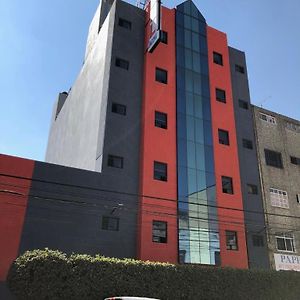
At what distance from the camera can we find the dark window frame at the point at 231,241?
27.0 metres

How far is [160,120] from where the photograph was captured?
28.5 metres

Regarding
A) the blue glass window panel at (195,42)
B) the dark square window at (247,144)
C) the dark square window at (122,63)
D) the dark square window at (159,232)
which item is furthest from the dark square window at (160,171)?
the blue glass window panel at (195,42)

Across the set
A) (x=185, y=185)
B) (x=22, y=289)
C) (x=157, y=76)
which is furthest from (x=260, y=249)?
(x=22, y=289)

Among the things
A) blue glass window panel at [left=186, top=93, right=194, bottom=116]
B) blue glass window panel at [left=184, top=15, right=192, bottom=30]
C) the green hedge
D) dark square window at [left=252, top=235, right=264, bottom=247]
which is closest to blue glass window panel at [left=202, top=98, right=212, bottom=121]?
blue glass window panel at [left=186, top=93, right=194, bottom=116]

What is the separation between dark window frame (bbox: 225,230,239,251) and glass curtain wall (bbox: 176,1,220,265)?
3.11 feet

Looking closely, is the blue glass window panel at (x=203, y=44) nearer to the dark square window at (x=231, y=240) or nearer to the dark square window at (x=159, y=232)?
the dark square window at (x=231, y=240)

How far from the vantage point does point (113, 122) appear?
26.5m

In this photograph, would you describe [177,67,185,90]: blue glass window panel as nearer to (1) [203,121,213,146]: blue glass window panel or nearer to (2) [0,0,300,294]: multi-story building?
(2) [0,0,300,294]: multi-story building

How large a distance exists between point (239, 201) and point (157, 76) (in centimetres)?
1225

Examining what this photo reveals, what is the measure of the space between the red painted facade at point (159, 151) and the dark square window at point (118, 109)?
1589 millimetres

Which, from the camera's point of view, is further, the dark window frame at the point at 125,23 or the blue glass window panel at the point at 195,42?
the blue glass window panel at the point at 195,42

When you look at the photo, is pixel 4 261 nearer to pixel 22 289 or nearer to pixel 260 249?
pixel 22 289

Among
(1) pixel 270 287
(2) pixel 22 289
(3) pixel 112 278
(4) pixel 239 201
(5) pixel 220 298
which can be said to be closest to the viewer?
(2) pixel 22 289

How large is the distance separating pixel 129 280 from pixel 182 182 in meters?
9.69
